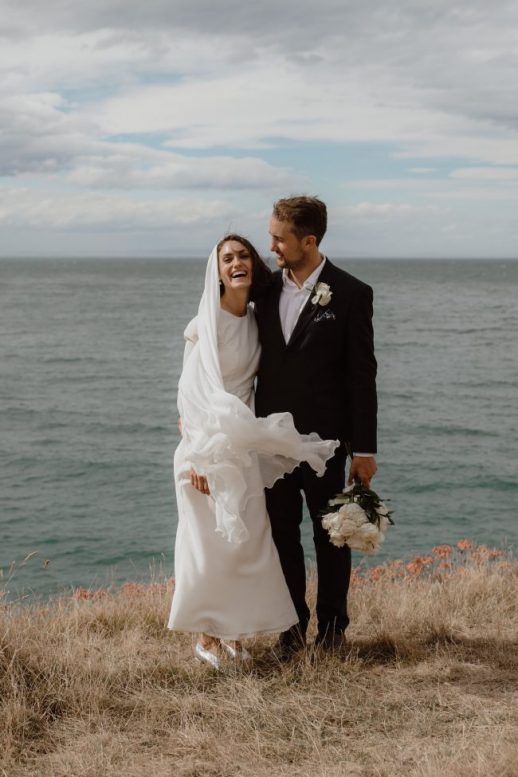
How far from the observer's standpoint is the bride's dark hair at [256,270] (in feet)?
17.1

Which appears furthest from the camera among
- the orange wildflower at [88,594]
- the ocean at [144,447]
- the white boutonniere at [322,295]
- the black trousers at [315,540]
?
the ocean at [144,447]

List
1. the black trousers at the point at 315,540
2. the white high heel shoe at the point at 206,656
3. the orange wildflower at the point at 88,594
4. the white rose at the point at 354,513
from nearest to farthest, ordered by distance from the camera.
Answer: the white rose at the point at 354,513 < the white high heel shoe at the point at 206,656 < the black trousers at the point at 315,540 < the orange wildflower at the point at 88,594

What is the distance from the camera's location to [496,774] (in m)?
3.70

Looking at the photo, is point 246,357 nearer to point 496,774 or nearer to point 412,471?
point 496,774

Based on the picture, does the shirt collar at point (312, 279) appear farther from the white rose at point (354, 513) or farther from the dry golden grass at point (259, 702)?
the dry golden grass at point (259, 702)

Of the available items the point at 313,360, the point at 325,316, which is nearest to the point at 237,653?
the point at 313,360

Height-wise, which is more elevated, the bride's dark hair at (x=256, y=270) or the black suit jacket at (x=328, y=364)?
the bride's dark hair at (x=256, y=270)

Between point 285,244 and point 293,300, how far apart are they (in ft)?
1.13

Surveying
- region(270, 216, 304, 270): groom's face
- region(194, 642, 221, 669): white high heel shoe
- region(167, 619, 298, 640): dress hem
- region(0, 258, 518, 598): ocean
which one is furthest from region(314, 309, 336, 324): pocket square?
region(0, 258, 518, 598): ocean

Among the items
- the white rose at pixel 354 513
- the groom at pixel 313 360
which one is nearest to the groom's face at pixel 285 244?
the groom at pixel 313 360

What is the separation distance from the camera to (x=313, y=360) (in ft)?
16.9

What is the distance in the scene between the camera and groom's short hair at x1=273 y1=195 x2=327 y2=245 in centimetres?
503

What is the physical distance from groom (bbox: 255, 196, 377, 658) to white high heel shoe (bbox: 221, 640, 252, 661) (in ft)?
0.66

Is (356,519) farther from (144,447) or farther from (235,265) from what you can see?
(144,447)
